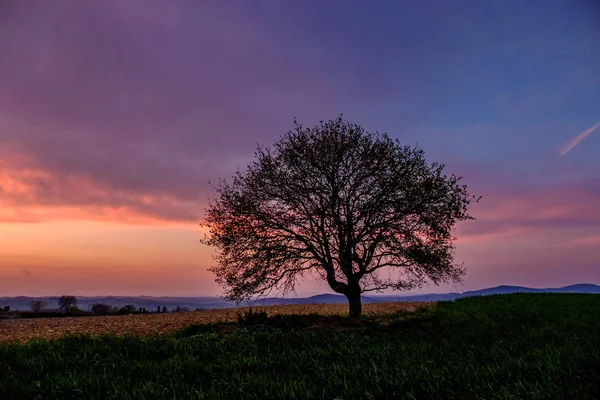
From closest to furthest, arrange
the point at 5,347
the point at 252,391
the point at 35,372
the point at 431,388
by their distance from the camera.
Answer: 1. the point at 431,388
2. the point at 252,391
3. the point at 35,372
4. the point at 5,347

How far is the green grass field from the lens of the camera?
595 centimetres

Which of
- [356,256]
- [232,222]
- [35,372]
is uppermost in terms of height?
[232,222]

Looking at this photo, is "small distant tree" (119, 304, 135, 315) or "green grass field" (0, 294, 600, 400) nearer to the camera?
"green grass field" (0, 294, 600, 400)

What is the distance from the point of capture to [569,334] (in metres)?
12.6

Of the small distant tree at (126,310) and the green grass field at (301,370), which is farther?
the small distant tree at (126,310)

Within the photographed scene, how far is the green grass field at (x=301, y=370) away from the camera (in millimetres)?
5954

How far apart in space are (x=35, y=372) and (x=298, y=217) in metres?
15.8

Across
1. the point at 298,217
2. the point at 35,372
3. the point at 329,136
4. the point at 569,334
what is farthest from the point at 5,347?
the point at 329,136

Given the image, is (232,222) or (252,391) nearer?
(252,391)

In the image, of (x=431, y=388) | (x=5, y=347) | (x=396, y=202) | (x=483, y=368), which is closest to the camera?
(x=431, y=388)

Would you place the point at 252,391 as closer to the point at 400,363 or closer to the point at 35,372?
the point at 400,363

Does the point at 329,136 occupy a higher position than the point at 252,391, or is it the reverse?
the point at 329,136

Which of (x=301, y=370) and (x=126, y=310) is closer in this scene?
(x=301, y=370)

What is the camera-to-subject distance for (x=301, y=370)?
800cm
